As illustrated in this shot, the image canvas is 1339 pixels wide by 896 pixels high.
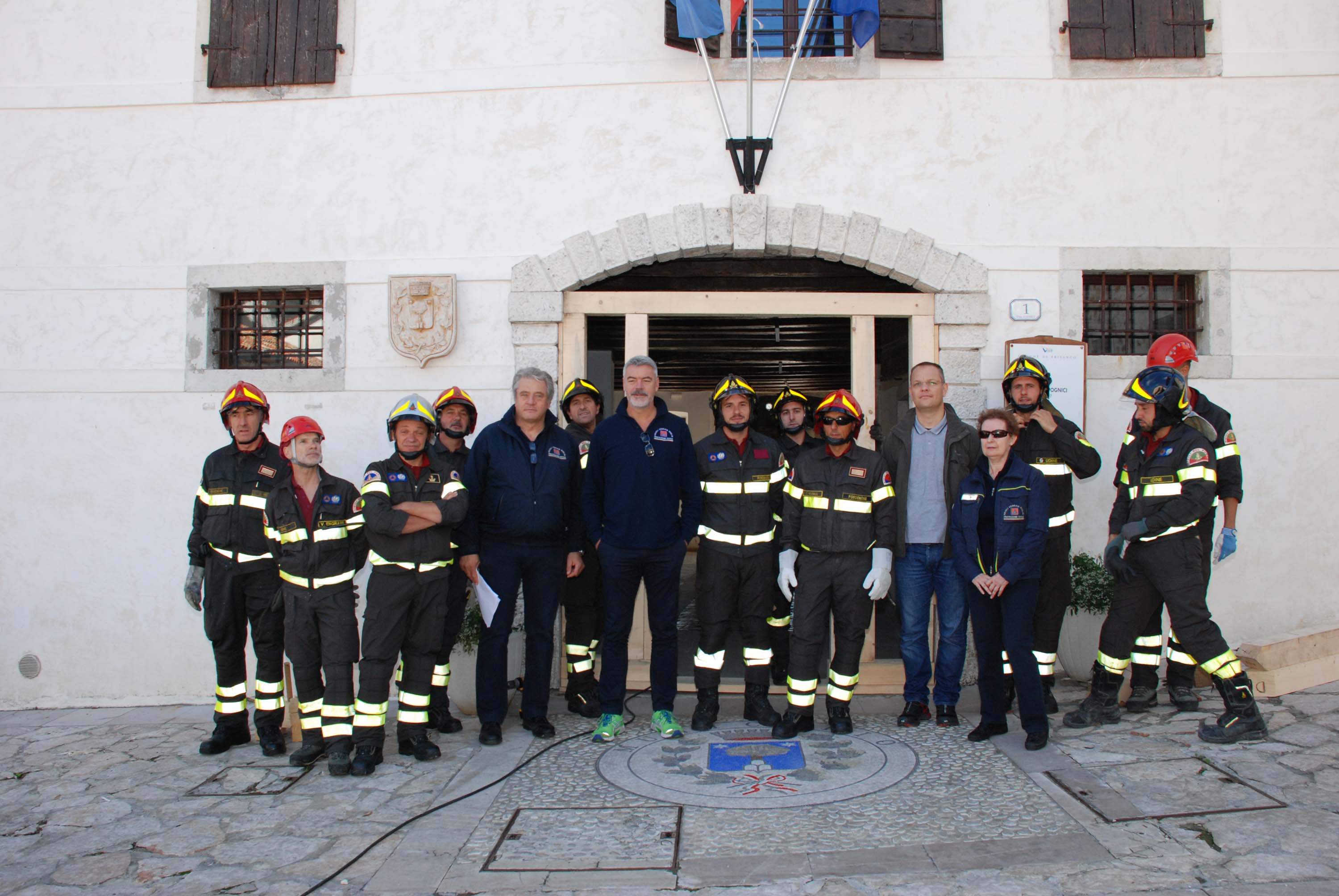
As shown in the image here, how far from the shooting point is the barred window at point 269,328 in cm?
661

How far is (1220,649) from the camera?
464 cm

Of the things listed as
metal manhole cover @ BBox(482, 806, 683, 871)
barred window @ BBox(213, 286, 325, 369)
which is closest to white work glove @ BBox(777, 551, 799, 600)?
metal manhole cover @ BBox(482, 806, 683, 871)

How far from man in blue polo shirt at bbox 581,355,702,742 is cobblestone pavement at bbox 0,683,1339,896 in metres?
0.36

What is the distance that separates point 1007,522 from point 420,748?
3251 millimetres

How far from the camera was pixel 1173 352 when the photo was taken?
5.46m

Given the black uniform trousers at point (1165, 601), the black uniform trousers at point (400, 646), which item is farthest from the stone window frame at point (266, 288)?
the black uniform trousers at point (1165, 601)

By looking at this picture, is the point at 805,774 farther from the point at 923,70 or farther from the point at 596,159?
the point at 923,70

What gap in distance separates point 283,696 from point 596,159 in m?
4.05

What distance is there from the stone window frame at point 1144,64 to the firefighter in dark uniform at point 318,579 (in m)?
5.39

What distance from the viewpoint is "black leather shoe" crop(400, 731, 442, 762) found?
469 centimetres

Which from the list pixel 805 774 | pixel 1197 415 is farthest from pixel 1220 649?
pixel 805 774

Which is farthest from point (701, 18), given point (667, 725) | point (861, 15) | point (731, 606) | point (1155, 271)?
point (667, 725)

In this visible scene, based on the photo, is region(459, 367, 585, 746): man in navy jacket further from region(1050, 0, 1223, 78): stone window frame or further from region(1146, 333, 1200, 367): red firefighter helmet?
region(1050, 0, 1223, 78): stone window frame

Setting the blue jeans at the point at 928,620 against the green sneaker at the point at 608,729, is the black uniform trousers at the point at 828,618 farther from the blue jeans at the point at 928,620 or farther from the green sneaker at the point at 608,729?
the green sneaker at the point at 608,729
